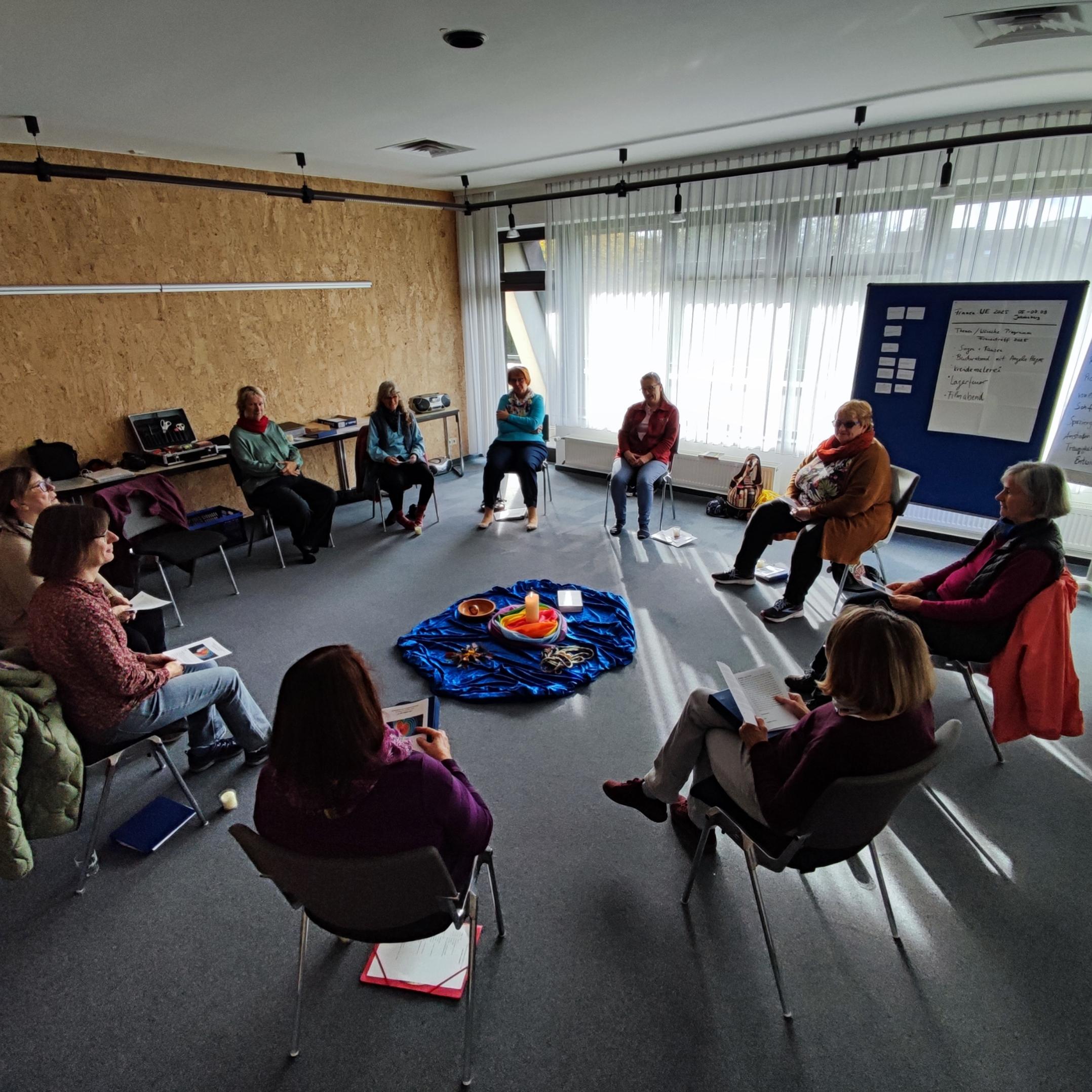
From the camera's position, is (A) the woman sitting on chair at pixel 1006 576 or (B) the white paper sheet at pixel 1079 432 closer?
(A) the woman sitting on chair at pixel 1006 576

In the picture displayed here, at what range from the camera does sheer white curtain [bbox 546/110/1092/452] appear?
3.96 metres

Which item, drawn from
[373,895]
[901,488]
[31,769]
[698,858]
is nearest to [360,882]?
[373,895]

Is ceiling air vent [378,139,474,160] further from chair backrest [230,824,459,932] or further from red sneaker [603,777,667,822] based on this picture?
chair backrest [230,824,459,932]

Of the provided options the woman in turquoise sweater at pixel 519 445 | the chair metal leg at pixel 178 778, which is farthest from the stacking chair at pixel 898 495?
the chair metal leg at pixel 178 778

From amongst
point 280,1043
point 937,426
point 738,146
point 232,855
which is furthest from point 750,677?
point 738,146

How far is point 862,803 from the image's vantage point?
5.13 feet

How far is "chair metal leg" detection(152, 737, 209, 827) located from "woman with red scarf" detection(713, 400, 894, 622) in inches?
115

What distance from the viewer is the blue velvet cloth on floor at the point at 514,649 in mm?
3166

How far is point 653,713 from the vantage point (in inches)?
118

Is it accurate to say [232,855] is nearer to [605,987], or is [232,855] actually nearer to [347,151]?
[605,987]

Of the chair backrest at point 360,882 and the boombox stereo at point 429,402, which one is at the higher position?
the boombox stereo at point 429,402

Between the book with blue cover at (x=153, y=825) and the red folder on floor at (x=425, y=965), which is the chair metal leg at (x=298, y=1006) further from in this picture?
the book with blue cover at (x=153, y=825)

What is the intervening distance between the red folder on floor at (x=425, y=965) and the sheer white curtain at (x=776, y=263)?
443 centimetres

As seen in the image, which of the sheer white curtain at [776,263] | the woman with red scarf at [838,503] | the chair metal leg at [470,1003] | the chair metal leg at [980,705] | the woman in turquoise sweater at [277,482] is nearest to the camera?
the chair metal leg at [470,1003]
